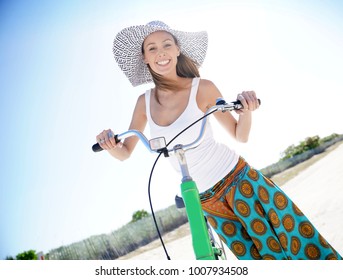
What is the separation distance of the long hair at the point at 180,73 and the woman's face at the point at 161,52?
40 millimetres

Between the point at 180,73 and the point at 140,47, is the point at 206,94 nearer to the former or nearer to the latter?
the point at 180,73

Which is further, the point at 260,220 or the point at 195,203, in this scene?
the point at 260,220

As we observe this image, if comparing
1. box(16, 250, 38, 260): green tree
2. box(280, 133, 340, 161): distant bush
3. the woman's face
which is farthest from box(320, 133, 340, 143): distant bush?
the woman's face

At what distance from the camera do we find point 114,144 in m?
1.25

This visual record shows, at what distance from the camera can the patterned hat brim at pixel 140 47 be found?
1613 millimetres

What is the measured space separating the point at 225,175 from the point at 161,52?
22.0 inches

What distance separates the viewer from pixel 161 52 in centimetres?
155

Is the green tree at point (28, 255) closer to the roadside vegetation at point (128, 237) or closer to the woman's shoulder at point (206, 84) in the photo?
the roadside vegetation at point (128, 237)

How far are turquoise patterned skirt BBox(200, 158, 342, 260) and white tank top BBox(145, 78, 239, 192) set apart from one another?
30 millimetres

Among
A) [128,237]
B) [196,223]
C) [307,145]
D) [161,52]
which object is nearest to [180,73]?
[161,52]

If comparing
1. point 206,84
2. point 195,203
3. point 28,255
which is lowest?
point 195,203

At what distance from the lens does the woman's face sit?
1.53 metres

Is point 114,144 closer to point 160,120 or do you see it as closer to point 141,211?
point 160,120

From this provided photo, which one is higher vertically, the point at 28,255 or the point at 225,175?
the point at 28,255
